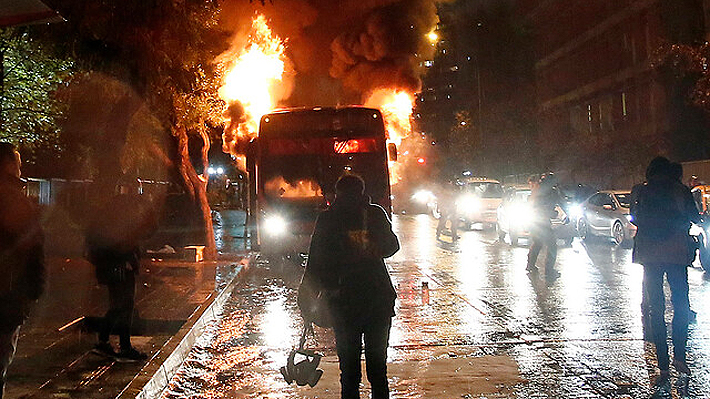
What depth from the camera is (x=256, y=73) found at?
816 inches

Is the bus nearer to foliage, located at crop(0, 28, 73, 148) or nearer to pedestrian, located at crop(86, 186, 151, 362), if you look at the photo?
foliage, located at crop(0, 28, 73, 148)

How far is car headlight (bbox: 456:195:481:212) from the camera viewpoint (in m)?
27.7

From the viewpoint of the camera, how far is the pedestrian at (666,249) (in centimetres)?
641

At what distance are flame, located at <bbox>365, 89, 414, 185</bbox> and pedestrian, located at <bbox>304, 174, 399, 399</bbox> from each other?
730 inches

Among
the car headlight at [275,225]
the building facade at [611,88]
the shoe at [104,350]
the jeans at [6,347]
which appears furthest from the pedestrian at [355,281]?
the building facade at [611,88]

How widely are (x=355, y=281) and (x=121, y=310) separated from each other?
3.53m

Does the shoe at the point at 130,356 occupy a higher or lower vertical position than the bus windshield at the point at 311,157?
lower

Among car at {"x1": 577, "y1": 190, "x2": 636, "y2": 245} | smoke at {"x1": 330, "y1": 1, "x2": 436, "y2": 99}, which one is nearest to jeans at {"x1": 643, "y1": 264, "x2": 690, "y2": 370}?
car at {"x1": 577, "y1": 190, "x2": 636, "y2": 245}

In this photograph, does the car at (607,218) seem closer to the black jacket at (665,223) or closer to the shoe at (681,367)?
the black jacket at (665,223)

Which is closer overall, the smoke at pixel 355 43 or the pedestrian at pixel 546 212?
the pedestrian at pixel 546 212

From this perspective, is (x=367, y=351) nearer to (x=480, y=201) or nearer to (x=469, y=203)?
(x=480, y=201)

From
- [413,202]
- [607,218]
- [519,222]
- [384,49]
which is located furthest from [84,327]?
[413,202]

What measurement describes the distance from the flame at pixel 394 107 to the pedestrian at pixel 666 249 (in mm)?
16668

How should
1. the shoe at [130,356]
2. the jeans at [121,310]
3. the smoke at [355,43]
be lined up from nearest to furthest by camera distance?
1. the shoe at [130,356]
2. the jeans at [121,310]
3. the smoke at [355,43]
